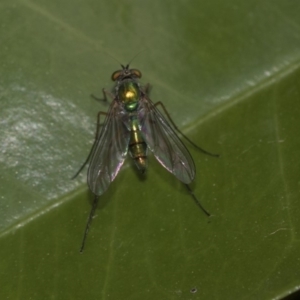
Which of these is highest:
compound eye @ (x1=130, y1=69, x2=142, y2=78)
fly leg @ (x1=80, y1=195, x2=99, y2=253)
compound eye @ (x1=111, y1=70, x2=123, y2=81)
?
compound eye @ (x1=111, y1=70, x2=123, y2=81)

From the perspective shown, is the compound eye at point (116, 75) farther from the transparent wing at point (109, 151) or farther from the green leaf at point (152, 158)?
the transparent wing at point (109, 151)

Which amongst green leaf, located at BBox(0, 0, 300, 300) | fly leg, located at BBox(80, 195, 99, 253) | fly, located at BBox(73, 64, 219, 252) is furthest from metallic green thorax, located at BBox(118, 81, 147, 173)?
fly leg, located at BBox(80, 195, 99, 253)

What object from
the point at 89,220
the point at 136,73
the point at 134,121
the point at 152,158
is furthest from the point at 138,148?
the point at 89,220

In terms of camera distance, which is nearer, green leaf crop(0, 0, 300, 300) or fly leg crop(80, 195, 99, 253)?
green leaf crop(0, 0, 300, 300)

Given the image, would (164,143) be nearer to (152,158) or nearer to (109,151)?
(152,158)

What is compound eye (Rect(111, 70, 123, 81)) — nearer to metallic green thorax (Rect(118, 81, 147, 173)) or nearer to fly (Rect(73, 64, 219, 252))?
fly (Rect(73, 64, 219, 252))

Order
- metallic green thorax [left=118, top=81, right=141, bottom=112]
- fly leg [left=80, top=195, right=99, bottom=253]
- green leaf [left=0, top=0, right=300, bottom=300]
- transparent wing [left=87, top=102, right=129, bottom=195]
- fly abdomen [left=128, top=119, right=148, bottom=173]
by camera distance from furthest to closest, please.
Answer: metallic green thorax [left=118, top=81, right=141, bottom=112], fly abdomen [left=128, top=119, right=148, bottom=173], transparent wing [left=87, top=102, right=129, bottom=195], fly leg [left=80, top=195, right=99, bottom=253], green leaf [left=0, top=0, right=300, bottom=300]

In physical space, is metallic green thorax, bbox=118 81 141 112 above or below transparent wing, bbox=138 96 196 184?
above

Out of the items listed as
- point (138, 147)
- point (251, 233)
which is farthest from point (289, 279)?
point (138, 147)
